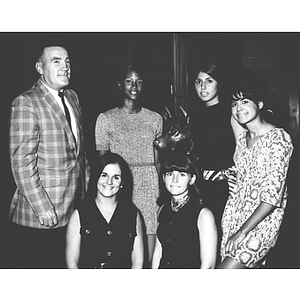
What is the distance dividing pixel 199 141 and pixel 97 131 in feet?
1.96

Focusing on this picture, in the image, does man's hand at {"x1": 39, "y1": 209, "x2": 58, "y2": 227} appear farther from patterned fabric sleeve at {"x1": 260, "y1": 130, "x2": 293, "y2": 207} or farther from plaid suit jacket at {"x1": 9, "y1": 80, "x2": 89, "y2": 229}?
patterned fabric sleeve at {"x1": 260, "y1": 130, "x2": 293, "y2": 207}

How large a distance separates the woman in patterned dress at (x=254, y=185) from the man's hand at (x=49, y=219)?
96cm

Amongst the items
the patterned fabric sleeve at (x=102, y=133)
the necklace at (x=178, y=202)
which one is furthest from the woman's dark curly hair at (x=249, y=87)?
the patterned fabric sleeve at (x=102, y=133)

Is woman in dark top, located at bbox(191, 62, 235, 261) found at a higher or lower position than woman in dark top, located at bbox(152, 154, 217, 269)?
higher

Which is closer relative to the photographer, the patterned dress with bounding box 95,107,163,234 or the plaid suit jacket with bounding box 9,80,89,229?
the plaid suit jacket with bounding box 9,80,89,229

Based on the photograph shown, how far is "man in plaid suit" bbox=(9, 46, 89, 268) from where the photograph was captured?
279cm

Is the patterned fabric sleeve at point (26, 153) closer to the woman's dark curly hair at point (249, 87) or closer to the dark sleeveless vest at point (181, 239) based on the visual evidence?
the dark sleeveless vest at point (181, 239)

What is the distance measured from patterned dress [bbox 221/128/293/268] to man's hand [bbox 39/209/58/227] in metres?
0.99

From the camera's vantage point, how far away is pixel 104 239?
287 centimetres

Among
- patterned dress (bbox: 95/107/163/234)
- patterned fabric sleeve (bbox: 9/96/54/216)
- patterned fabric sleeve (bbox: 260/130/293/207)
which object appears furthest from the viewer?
patterned dress (bbox: 95/107/163/234)

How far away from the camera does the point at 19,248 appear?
286 cm

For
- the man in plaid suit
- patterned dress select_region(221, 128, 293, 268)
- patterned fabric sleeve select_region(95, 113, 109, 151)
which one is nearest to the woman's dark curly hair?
patterned dress select_region(221, 128, 293, 268)
